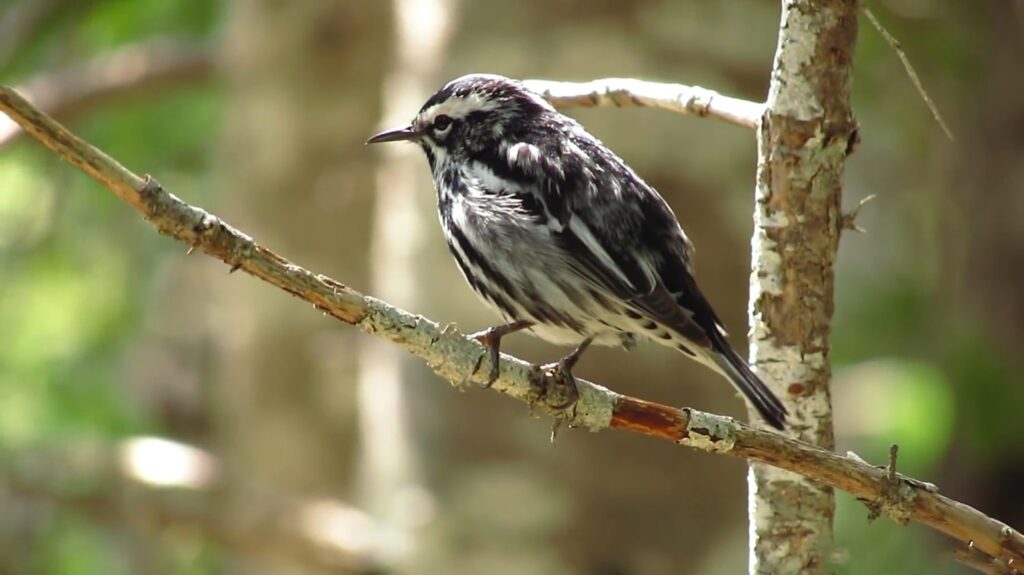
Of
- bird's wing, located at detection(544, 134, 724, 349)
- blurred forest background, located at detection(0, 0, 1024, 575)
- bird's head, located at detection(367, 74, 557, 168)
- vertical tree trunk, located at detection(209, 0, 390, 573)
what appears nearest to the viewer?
bird's wing, located at detection(544, 134, 724, 349)

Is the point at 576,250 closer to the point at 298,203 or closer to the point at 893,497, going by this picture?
the point at 893,497

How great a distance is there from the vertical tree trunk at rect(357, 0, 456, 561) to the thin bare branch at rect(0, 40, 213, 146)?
1.27 m

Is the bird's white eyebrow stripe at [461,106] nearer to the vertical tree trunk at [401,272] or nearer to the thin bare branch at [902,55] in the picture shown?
the thin bare branch at [902,55]

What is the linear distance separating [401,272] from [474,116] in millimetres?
2169

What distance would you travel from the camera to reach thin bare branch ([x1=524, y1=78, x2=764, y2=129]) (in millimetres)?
2578

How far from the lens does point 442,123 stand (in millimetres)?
3809

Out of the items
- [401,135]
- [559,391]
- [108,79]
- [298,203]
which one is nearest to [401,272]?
[298,203]

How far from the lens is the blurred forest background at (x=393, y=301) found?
5.33m

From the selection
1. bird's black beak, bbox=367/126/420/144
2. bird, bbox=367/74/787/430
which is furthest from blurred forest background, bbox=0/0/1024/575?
bird's black beak, bbox=367/126/420/144

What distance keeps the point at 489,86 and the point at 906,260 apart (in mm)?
5369

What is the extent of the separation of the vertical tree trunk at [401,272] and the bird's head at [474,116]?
5.26 ft

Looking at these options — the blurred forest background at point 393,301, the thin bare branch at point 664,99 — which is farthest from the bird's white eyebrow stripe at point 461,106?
the blurred forest background at point 393,301

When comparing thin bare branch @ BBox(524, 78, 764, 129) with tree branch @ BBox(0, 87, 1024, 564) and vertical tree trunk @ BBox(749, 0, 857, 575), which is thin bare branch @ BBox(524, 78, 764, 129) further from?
tree branch @ BBox(0, 87, 1024, 564)

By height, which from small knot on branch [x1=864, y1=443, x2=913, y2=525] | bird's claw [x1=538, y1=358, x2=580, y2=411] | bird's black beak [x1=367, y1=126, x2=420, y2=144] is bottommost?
small knot on branch [x1=864, y1=443, x2=913, y2=525]
